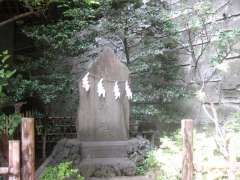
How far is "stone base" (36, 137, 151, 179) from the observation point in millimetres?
6711

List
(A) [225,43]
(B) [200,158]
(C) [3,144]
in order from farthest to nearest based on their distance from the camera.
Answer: (A) [225,43] → (C) [3,144] → (B) [200,158]

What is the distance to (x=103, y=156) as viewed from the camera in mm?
7000

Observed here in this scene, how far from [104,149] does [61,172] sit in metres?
1.18

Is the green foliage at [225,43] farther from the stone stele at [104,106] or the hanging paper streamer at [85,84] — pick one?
the hanging paper streamer at [85,84]

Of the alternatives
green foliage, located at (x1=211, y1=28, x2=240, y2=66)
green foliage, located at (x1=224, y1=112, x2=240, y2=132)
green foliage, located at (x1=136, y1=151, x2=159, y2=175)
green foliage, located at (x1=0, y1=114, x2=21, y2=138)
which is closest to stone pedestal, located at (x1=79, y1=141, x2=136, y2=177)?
green foliage, located at (x1=136, y1=151, x2=159, y2=175)

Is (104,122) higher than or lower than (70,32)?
lower

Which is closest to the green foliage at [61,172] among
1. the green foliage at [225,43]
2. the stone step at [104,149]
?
the stone step at [104,149]

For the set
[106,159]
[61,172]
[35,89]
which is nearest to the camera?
[61,172]

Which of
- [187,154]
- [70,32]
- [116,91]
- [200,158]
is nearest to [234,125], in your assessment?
[116,91]

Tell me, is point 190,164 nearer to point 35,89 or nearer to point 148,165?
point 148,165

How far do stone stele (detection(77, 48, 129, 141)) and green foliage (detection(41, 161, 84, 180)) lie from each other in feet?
2.85

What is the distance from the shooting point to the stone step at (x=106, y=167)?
6664mm

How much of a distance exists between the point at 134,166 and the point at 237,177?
8.84ft

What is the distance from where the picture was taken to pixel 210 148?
17.0ft
